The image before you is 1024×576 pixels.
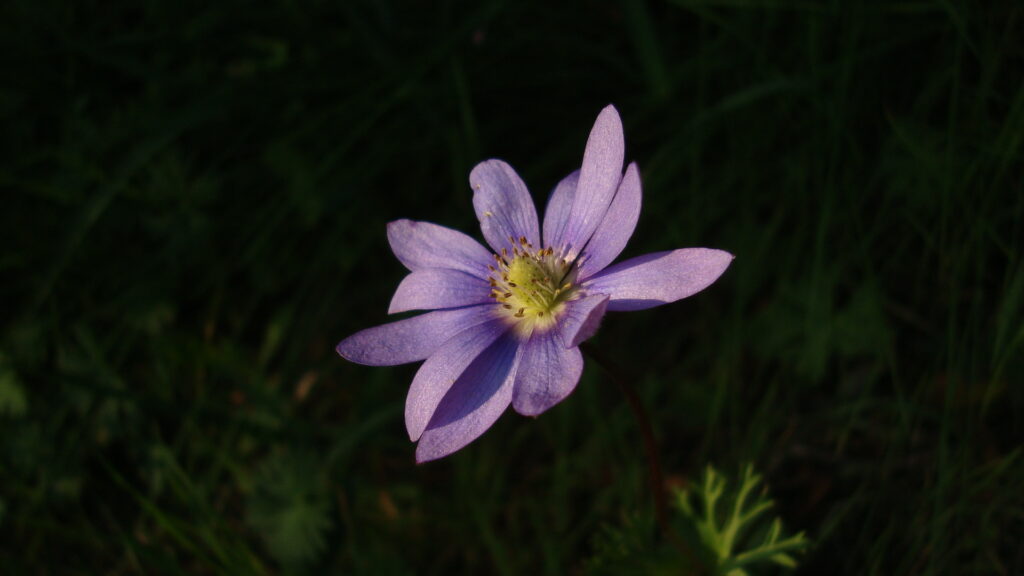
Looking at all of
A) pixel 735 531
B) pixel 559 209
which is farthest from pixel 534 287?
pixel 735 531

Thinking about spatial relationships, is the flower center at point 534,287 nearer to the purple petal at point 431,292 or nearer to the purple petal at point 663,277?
the purple petal at point 431,292

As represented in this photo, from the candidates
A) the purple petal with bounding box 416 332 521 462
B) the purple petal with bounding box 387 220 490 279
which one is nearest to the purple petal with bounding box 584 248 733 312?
the purple petal with bounding box 416 332 521 462

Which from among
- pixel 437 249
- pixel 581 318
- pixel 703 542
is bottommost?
pixel 703 542

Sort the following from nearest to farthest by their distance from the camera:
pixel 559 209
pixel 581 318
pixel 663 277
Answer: pixel 663 277
pixel 581 318
pixel 559 209

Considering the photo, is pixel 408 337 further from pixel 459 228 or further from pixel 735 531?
pixel 459 228

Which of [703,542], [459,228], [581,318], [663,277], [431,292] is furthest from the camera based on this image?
[459,228]

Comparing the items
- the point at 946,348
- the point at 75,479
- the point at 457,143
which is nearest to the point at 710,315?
the point at 946,348

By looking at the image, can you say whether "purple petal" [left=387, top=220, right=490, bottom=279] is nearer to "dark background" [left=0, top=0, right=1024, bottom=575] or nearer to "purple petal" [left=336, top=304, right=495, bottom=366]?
"purple petal" [left=336, top=304, right=495, bottom=366]
